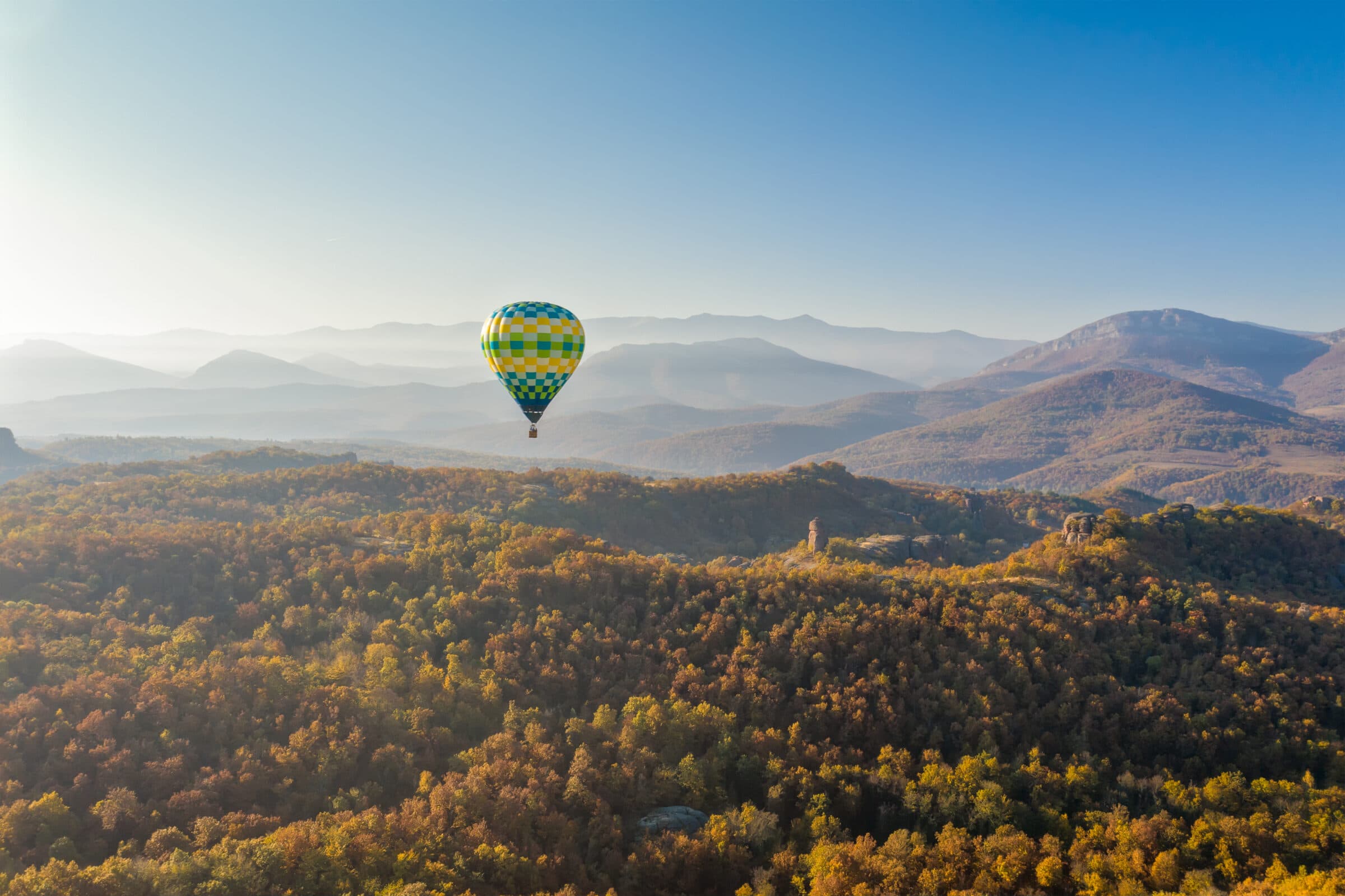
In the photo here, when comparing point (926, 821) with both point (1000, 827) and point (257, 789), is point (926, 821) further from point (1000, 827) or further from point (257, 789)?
point (257, 789)

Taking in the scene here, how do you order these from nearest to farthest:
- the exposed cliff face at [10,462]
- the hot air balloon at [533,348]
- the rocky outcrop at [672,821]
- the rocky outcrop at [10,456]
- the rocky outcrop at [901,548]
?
the rocky outcrop at [672,821], the hot air balloon at [533,348], the rocky outcrop at [901,548], the exposed cliff face at [10,462], the rocky outcrop at [10,456]

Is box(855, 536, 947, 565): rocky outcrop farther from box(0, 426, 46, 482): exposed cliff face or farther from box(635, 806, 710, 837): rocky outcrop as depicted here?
box(0, 426, 46, 482): exposed cliff face

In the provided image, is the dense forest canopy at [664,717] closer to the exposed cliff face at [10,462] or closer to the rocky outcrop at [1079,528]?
the rocky outcrop at [1079,528]

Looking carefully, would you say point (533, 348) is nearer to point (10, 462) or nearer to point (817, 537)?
point (817, 537)

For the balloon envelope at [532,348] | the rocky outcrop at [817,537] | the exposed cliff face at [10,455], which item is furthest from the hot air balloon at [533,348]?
the exposed cliff face at [10,455]

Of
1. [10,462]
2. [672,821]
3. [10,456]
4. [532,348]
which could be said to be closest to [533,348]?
[532,348]

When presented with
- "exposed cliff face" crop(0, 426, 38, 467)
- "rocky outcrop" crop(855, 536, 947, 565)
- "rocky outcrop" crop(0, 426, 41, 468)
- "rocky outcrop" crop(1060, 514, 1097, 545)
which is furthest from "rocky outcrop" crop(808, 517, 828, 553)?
"exposed cliff face" crop(0, 426, 38, 467)

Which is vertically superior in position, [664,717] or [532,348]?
[532,348]

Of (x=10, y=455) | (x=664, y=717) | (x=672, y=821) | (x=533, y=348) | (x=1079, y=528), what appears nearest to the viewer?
(x=672, y=821)
